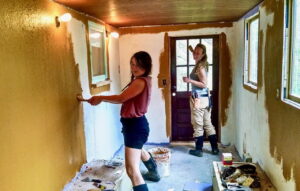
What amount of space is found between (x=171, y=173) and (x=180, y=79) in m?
1.58

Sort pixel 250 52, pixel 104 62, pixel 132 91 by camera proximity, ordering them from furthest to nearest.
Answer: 1. pixel 104 62
2. pixel 250 52
3. pixel 132 91

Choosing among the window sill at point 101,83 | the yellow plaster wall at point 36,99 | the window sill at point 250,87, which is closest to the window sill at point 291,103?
the window sill at point 250,87

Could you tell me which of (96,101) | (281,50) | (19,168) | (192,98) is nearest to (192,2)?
(281,50)

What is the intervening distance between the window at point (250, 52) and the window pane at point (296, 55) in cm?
121

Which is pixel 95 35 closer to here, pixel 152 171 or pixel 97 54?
pixel 97 54

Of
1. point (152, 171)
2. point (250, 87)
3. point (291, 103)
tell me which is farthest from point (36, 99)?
point (250, 87)

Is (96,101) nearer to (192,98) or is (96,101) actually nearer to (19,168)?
(19,168)

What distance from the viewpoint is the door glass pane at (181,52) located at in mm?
4461

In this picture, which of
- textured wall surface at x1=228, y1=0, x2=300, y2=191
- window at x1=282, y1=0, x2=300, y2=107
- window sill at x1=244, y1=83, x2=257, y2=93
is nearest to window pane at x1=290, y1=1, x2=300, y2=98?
window at x1=282, y1=0, x2=300, y2=107

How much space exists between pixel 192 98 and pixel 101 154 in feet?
4.75

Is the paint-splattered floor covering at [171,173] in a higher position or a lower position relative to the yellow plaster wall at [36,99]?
lower

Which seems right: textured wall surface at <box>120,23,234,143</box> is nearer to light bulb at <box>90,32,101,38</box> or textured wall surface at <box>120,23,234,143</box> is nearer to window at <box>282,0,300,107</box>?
light bulb at <box>90,32,101,38</box>

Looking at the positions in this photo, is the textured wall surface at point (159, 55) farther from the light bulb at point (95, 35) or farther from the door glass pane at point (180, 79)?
the light bulb at point (95, 35)

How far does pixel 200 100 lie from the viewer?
3.98m
